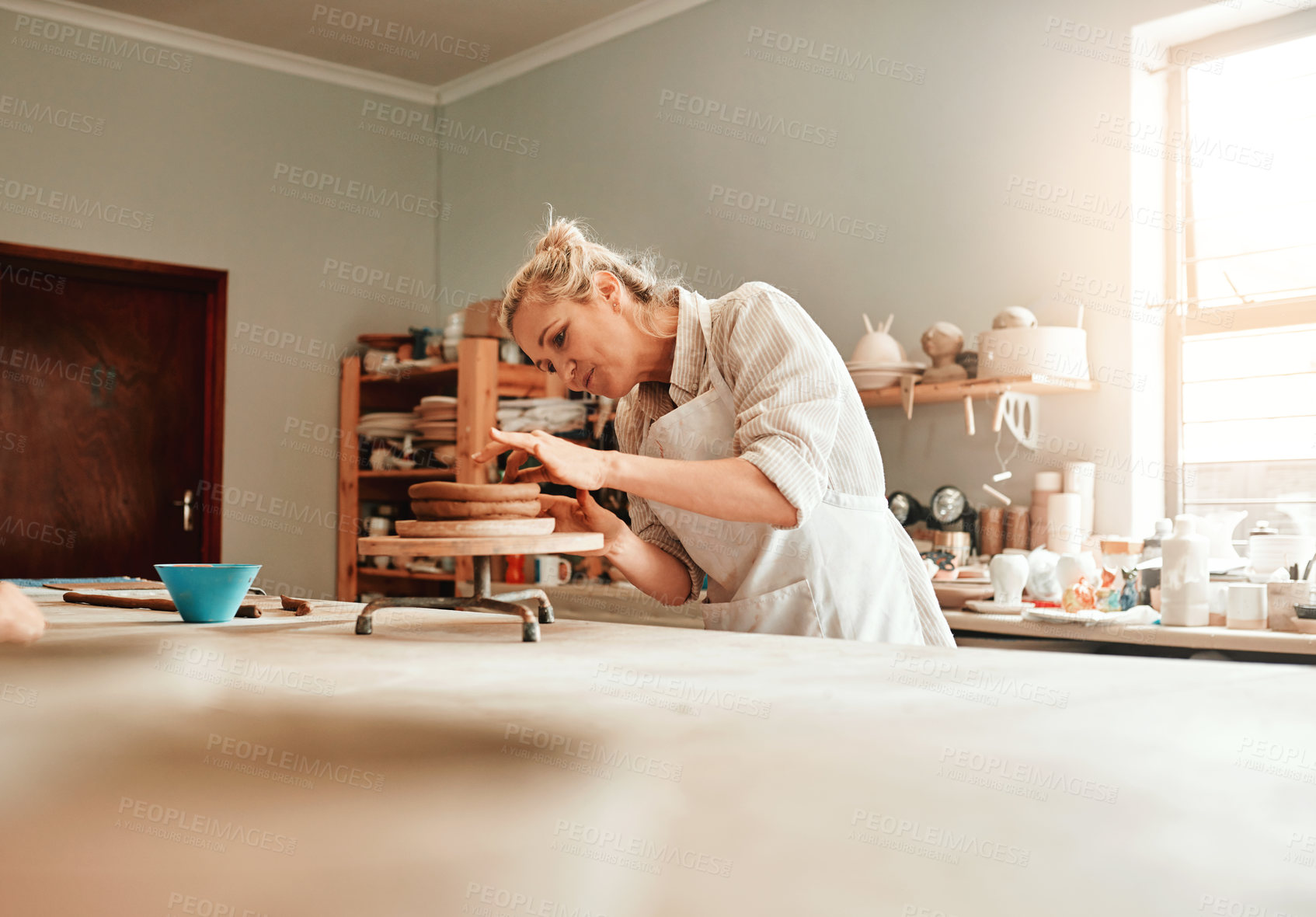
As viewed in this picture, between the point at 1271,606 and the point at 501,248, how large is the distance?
3.71m

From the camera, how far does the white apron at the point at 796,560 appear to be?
1.63 meters

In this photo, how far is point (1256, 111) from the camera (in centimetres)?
302

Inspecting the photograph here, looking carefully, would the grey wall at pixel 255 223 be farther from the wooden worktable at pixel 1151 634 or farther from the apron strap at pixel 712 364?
the apron strap at pixel 712 364

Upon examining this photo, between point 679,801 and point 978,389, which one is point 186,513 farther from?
point 679,801

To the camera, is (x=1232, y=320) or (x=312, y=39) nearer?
(x=1232, y=320)

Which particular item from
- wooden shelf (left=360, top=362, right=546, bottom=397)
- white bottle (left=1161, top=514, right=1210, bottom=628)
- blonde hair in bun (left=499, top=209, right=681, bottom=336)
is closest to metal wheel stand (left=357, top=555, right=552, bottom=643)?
blonde hair in bun (left=499, top=209, right=681, bottom=336)

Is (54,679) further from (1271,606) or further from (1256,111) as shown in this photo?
(1256,111)

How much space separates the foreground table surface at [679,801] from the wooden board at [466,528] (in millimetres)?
314

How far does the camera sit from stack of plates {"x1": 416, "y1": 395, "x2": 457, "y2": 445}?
448 cm

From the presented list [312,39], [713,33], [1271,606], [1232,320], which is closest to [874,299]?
[1232,320]

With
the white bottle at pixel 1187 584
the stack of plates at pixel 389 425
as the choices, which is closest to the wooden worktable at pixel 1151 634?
the white bottle at pixel 1187 584

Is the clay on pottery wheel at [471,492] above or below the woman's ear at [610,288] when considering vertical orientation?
below

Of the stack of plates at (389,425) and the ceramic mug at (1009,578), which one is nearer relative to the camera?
the ceramic mug at (1009,578)

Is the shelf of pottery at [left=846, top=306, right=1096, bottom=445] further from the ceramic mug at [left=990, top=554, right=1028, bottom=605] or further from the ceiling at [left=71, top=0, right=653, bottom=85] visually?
the ceiling at [left=71, top=0, right=653, bottom=85]
